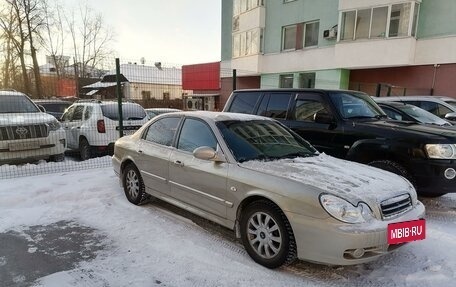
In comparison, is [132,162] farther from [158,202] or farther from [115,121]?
[115,121]

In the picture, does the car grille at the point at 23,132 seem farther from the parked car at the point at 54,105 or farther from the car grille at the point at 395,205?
the car grille at the point at 395,205

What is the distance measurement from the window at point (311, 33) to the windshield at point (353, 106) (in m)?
15.0

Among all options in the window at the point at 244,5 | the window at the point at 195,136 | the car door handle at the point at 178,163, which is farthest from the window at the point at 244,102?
the window at the point at 244,5

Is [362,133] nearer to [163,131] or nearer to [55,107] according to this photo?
[163,131]

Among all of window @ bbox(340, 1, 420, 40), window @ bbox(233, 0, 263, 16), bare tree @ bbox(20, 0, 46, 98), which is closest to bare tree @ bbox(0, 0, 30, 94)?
bare tree @ bbox(20, 0, 46, 98)

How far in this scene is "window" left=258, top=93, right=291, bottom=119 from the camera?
6328mm

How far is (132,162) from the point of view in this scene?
5262mm

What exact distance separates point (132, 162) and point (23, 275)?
2.34 meters

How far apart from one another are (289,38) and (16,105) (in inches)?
682

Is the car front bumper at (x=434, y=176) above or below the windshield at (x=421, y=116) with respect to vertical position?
below

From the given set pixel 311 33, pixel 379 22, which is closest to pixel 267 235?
pixel 379 22

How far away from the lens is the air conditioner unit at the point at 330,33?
61.2ft

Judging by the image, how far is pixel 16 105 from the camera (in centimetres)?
832

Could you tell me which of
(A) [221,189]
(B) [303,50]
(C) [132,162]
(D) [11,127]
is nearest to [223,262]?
(A) [221,189]
